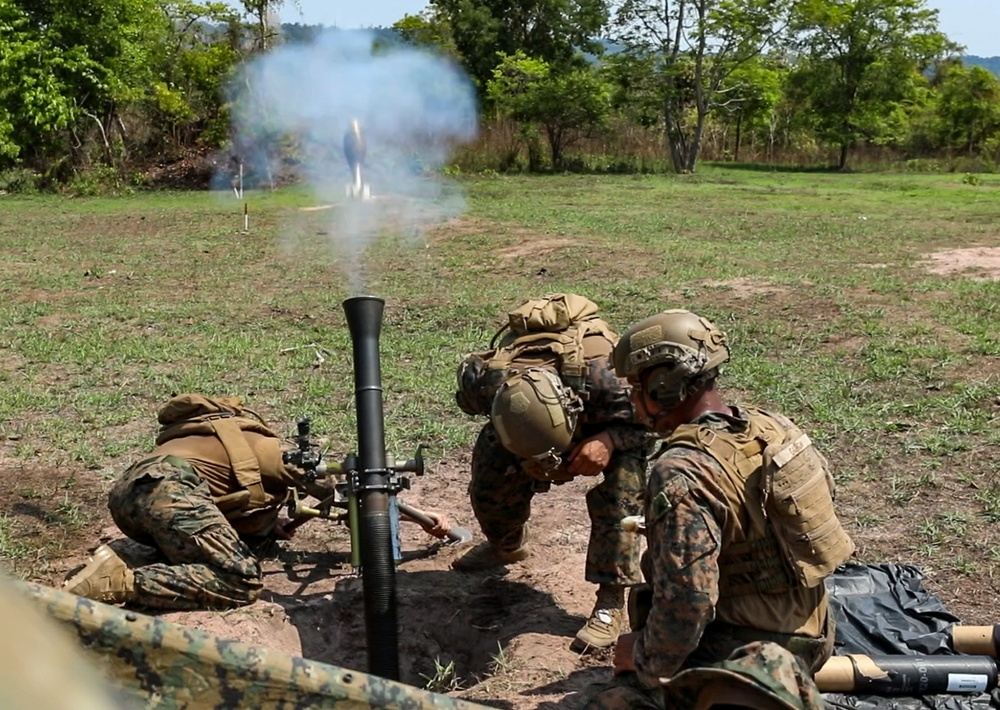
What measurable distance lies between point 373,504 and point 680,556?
1702 millimetres

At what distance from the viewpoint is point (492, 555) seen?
17.8 feet

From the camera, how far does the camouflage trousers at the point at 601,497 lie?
4723mm

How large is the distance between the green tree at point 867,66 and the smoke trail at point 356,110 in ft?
113

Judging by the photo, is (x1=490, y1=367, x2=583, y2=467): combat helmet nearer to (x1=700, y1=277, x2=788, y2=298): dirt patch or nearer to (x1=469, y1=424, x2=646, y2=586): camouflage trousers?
(x1=469, y1=424, x2=646, y2=586): camouflage trousers

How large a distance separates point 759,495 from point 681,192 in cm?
2213

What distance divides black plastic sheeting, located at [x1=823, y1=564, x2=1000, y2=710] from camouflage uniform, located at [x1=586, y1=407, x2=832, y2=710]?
60 cm

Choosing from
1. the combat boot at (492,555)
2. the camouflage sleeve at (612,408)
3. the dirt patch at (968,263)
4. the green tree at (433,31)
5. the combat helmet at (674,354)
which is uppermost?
the green tree at (433,31)

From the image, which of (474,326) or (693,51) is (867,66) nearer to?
(693,51)

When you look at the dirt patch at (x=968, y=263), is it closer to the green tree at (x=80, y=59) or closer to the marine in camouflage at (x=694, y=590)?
the marine in camouflage at (x=694, y=590)

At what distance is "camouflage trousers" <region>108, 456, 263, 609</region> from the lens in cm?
478

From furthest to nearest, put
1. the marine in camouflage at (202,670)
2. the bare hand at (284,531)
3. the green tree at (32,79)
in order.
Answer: the green tree at (32,79)
the bare hand at (284,531)
the marine in camouflage at (202,670)

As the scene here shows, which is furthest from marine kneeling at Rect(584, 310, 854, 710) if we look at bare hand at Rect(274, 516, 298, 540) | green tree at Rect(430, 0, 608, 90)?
green tree at Rect(430, 0, 608, 90)

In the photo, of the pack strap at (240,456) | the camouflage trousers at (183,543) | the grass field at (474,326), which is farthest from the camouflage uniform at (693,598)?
Answer: the pack strap at (240,456)

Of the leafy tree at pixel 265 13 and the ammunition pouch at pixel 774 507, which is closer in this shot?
the ammunition pouch at pixel 774 507
